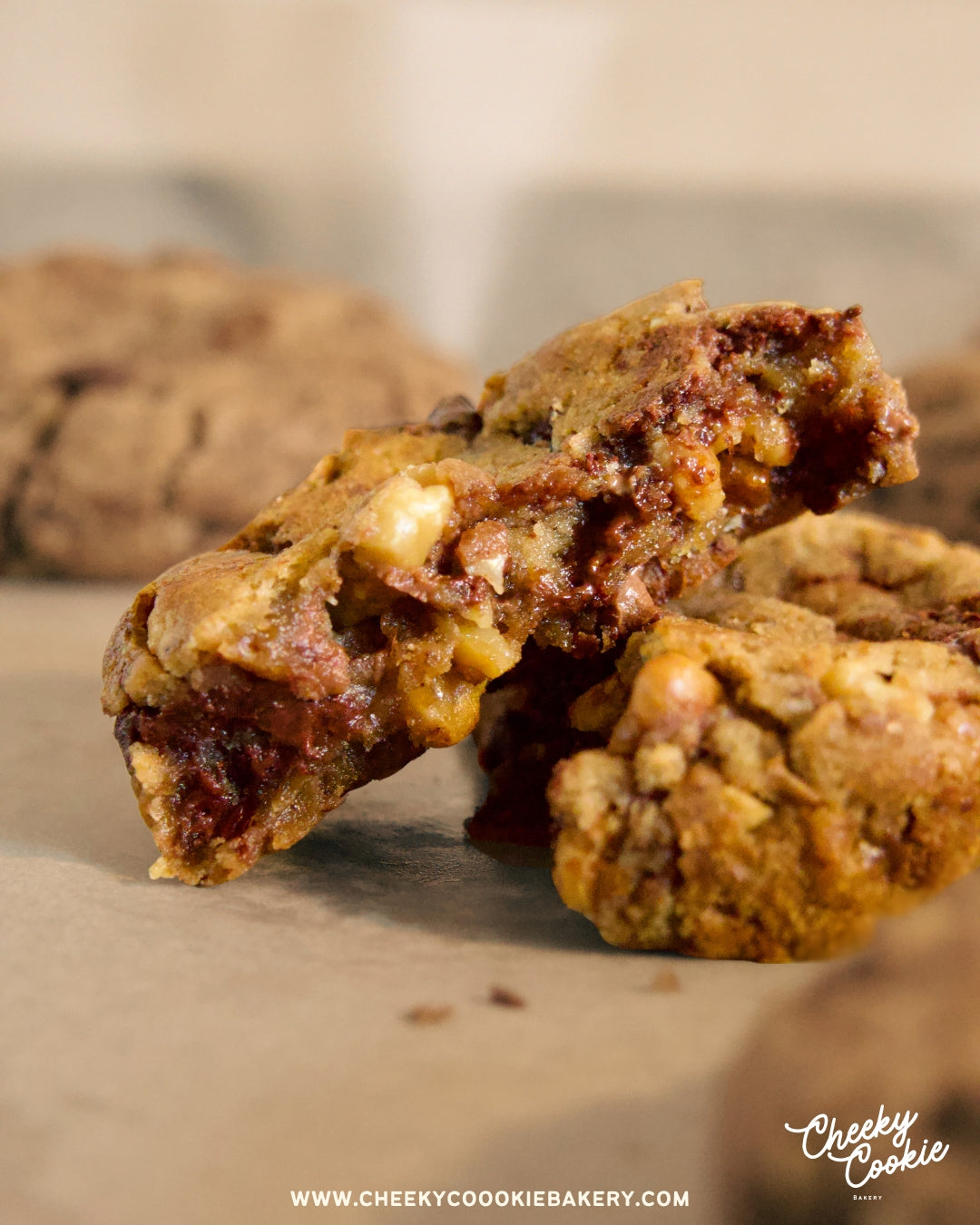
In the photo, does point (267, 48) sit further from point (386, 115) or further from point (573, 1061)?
point (573, 1061)

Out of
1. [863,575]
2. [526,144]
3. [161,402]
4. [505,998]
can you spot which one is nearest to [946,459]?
[863,575]

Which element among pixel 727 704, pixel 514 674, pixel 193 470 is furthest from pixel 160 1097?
pixel 193 470

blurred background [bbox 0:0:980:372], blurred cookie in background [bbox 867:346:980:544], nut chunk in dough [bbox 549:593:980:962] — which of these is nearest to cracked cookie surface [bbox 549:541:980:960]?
nut chunk in dough [bbox 549:593:980:962]

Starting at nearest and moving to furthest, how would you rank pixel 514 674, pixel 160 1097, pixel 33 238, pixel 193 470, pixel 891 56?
1. pixel 160 1097
2. pixel 514 674
3. pixel 193 470
4. pixel 891 56
5. pixel 33 238

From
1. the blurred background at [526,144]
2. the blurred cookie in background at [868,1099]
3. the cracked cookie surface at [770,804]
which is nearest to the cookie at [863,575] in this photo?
the cracked cookie surface at [770,804]

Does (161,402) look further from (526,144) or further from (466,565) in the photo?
(526,144)

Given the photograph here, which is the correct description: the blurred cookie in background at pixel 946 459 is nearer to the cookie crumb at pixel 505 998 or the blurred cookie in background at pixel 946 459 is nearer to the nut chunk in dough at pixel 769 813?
the nut chunk in dough at pixel 769 813
